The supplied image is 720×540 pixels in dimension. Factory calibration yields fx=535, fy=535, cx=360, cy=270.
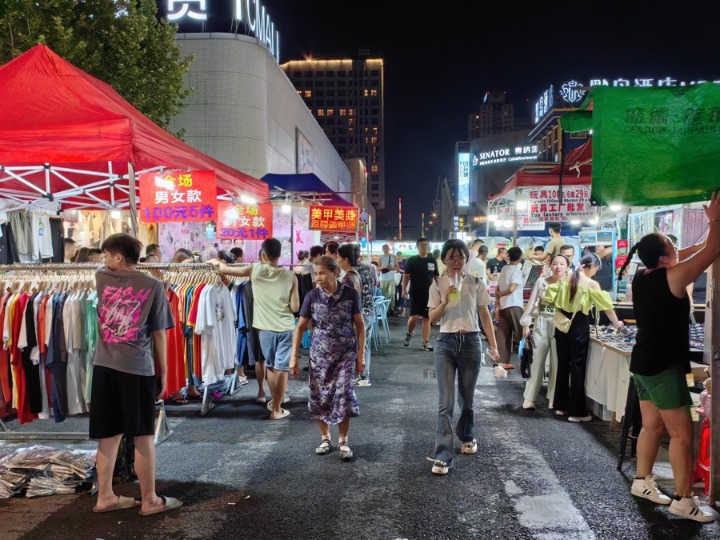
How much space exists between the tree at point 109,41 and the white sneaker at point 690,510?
480 inches

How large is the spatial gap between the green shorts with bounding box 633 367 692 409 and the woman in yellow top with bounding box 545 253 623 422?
2.42 metres

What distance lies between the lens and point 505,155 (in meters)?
66.1

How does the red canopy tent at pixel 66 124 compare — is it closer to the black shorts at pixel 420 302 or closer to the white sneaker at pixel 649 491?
the white sneaker at pixel 649 491

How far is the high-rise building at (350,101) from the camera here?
148125 mm

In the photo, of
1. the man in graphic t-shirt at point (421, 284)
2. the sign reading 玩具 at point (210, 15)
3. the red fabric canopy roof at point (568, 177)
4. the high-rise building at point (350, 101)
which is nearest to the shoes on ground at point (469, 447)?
the man in graphic t-shirt at point (421, 284)

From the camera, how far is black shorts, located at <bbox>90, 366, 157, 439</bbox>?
3.94 meters

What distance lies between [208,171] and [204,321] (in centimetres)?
257

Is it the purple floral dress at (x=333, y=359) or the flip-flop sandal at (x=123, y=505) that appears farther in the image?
the purple floral dress at (x=333, y=359)

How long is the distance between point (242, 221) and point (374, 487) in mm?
7922

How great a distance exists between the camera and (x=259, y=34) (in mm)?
22938

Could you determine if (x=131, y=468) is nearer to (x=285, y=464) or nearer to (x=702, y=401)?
Answer: (x=285, y=464)

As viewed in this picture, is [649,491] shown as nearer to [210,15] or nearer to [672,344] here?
[672,344]

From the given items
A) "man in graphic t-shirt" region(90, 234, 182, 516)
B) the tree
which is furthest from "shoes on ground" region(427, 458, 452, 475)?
the tree

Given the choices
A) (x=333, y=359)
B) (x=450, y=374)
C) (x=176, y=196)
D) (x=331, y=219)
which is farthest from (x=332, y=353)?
(x=331, y=219)
